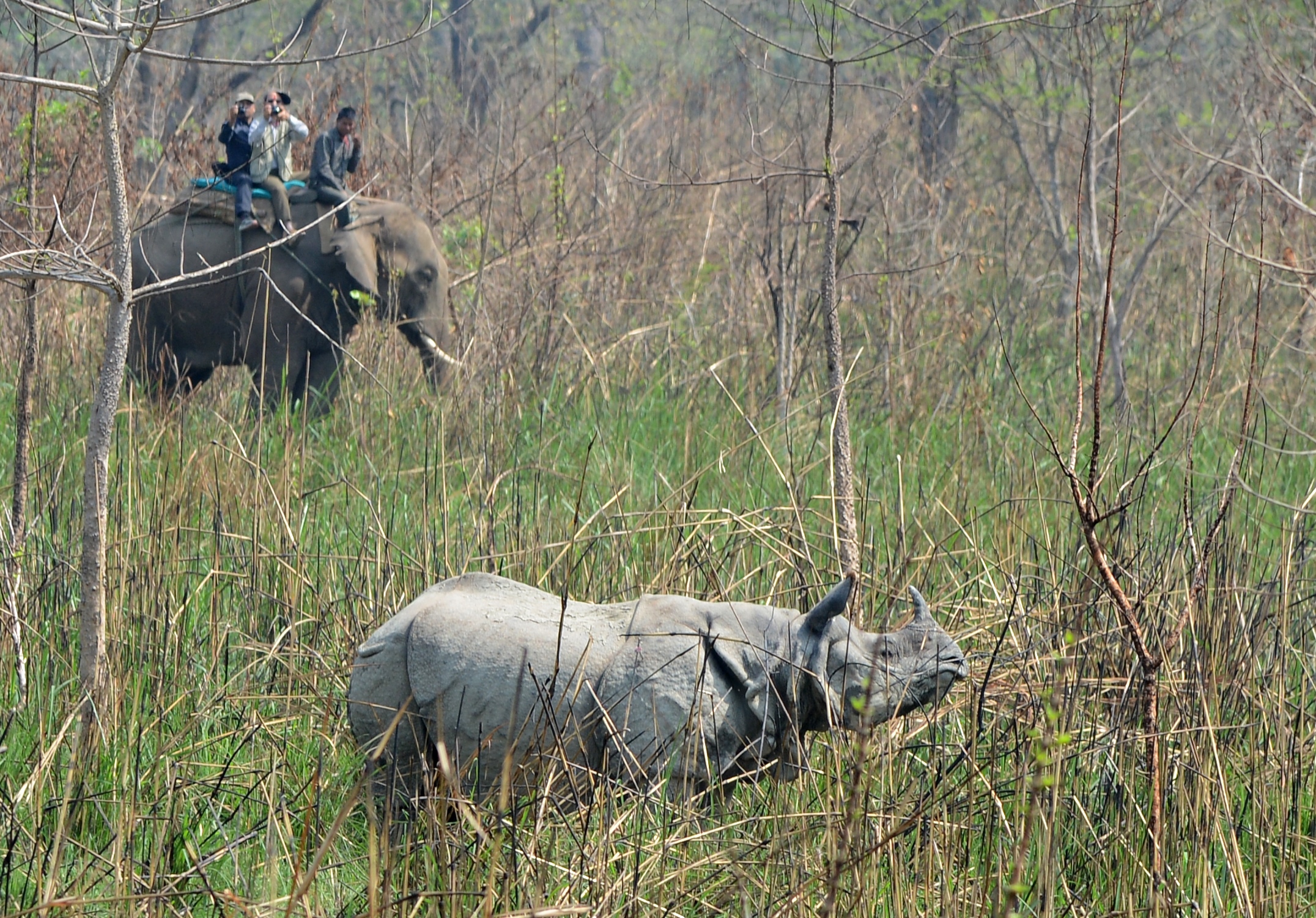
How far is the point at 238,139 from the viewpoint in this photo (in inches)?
299

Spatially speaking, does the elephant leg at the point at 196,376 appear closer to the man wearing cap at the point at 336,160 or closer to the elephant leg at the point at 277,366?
the elephant leg at the point at 277,366

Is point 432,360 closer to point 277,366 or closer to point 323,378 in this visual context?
point 323,378

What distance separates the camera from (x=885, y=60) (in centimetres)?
1163

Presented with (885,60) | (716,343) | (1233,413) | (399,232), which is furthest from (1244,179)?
(399,232)

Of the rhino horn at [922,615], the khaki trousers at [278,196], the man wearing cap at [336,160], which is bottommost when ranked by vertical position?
the rhino horn at [922,615]

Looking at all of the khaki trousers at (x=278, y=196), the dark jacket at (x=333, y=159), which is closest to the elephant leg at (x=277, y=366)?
the khaki trousers at (x=278, y=196)

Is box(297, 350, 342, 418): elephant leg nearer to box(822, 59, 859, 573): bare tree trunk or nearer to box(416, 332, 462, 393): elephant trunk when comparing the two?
box(416, 332, 462, 393): elephant trunk

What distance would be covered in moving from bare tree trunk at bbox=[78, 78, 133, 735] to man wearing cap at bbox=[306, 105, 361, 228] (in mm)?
4509

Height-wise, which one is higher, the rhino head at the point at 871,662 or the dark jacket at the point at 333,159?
the dark jacket at the point at 333,159

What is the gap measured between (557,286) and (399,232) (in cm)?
102

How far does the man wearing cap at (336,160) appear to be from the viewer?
7.96 meters

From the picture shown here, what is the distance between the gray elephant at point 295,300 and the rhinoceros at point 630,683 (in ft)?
16.1

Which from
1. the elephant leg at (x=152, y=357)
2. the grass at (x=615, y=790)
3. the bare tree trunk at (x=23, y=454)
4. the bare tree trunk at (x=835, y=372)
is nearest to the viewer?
the grass at (x=615, y=790)

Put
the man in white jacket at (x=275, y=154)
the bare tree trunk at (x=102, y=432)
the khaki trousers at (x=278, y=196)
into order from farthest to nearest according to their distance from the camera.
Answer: the khaki trousers at (x=278, y=196) → the man in white jacket at (x=275, y=154) → the bare tree trunk at (x=102, y=432)
